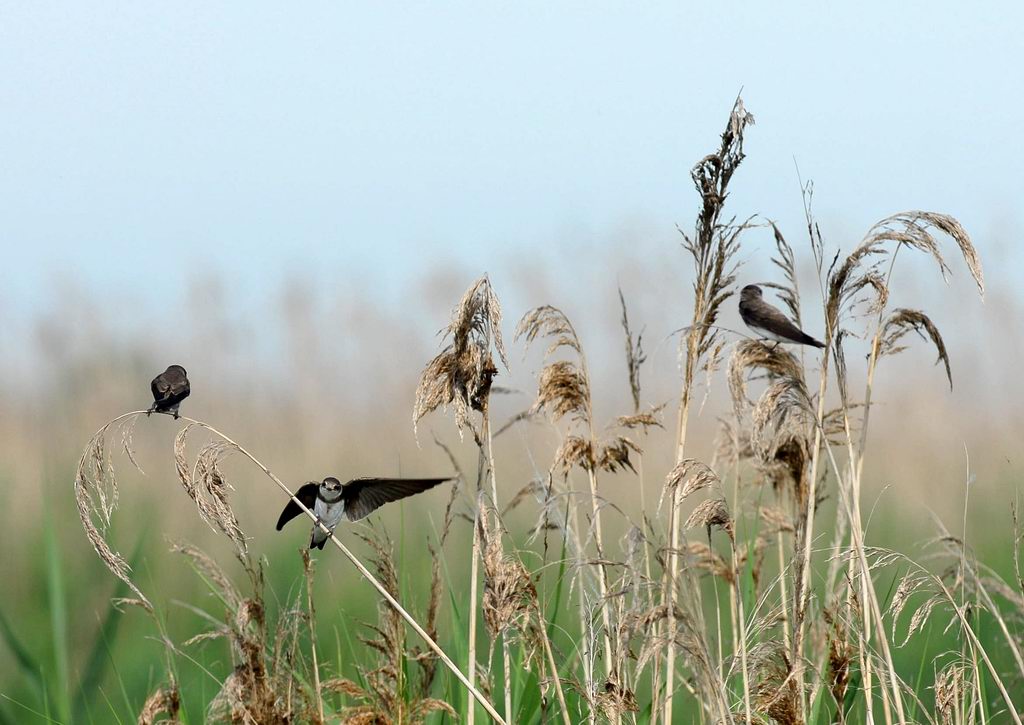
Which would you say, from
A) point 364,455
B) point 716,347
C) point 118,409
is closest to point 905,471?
point 364,455

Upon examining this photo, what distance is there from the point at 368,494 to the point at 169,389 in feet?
2.37

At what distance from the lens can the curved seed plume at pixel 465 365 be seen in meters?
2.91

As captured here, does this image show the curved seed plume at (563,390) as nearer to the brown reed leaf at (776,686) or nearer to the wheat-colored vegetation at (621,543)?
the wheat-colored vegetation at (621,543)

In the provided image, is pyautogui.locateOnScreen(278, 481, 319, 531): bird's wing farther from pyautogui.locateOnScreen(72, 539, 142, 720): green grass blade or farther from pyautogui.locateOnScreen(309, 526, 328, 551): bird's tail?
pyautogui.locateOnScreen(72, 539, 142, 720): green grass blade

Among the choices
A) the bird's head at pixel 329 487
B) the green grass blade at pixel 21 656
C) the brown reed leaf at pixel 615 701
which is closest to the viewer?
the brown reed leaf at pixel 615 701

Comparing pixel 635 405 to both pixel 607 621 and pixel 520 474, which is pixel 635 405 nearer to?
pixel 607 621

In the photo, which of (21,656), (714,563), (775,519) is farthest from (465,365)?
(21,656)

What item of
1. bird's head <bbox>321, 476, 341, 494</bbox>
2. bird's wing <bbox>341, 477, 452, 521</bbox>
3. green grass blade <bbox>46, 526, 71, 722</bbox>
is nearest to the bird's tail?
bird's wing <bbox>341, 477, 452, 521</bbox>

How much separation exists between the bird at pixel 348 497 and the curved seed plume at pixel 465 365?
36 cm

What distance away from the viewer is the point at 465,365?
2.90 meters

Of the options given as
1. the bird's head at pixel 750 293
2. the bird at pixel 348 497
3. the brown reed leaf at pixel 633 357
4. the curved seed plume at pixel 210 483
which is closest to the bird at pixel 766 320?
the bird's head at pixel 750 293

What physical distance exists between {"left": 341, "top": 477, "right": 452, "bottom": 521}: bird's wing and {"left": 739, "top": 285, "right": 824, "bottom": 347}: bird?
123 cm

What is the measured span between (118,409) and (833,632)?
7.51 m

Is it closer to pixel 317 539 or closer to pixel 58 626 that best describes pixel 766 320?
pixel 317 539
